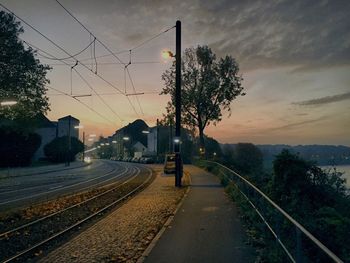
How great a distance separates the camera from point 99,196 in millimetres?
22797

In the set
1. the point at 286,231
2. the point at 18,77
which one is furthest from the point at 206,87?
the point at 286,231

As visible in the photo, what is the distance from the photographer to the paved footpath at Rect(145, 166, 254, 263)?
8.72 m

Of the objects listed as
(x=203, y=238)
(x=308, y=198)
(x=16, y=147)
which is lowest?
(x=203, y=238)

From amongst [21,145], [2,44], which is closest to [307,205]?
[2,44]

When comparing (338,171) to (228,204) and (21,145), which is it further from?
(21,145)

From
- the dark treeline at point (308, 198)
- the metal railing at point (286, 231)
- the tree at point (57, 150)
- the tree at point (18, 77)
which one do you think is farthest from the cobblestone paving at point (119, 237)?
the tree at point (57, 150)

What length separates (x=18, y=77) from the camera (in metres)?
41.4

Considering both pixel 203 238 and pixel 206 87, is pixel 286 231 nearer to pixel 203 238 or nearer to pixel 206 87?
pixel 203 238

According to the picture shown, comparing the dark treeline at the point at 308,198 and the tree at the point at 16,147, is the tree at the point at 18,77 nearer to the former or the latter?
the tree at the point at 16,147

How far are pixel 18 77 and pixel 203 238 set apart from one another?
1425 inches

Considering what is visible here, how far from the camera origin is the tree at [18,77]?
40.1 metres

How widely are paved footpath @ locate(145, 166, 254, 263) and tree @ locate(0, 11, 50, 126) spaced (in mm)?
30692

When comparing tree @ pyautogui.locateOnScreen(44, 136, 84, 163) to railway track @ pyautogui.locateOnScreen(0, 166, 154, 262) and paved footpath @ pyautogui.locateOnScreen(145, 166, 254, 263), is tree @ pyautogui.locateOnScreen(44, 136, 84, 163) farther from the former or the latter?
paved footpath @ pyautogui.locateOnScreen(145, 166, 254, 263)

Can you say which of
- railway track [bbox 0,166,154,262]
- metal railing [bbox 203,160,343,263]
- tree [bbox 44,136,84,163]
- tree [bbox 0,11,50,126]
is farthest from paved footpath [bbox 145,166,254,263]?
tree [bbox 44,136,84,163]
